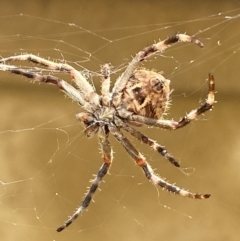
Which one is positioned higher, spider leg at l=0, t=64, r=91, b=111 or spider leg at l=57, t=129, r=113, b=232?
spider leg at l=0, t=64, r=91, b=111

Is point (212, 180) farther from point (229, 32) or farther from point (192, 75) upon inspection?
point (229, 32)

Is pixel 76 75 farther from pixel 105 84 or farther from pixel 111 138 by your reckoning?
pixel 111 138

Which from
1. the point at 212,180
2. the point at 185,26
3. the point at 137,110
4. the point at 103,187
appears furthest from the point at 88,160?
the point at 137,110

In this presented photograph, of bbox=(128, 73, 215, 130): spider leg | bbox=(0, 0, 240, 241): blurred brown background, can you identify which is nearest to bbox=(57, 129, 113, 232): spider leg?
bbox=(128, 73, 215, 130): spider leg

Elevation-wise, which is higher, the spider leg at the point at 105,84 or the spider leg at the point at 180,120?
the spider leg at the point at 105,84

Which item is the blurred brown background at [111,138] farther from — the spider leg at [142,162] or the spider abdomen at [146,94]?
the spider abdomen at [146,94]

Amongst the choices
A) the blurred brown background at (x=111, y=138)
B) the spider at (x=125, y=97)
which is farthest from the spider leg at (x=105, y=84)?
the blurred brown background at (x=111, y=138)

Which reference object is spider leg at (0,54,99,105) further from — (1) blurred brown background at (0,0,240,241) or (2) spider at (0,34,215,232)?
(1) blurred brown background at (0,0,240,241)

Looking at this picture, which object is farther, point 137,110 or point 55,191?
point 55,191
